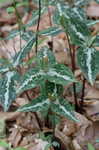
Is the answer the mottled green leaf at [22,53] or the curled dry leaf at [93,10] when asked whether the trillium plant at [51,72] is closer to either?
the mottled green leaf at [22,53]

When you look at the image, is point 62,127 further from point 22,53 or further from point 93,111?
point 22,53

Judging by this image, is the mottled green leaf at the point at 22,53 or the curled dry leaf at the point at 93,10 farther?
the curled dry leaf at the point at 93,10

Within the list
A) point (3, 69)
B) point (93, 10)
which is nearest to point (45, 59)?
point (3, 69)

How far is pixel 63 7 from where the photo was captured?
1.74 m

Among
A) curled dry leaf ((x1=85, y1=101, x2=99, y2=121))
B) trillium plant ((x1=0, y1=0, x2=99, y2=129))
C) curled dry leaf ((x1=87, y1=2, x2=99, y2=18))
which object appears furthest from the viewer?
curled dry leaf ((x1=87, y1=2, x2=99, y2=18))

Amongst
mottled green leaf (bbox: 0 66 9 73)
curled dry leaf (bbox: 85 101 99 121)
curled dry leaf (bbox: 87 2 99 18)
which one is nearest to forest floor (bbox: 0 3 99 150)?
curled dry leaf (bbox: 85 101 99 121)

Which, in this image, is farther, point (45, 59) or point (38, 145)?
point (38, 145)

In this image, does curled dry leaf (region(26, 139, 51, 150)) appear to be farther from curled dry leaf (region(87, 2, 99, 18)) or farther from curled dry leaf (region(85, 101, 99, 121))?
curled dry leaf (region(87, 2, 99, 18))

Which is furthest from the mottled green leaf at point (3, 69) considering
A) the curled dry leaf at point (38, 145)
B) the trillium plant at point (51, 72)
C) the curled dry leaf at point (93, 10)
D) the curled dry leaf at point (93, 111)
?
the curled dry leaf at point (93, 10)

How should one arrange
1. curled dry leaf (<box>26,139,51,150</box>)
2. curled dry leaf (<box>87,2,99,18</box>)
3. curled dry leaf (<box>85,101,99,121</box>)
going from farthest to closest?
curled dry leaf (<box>87,2,99,18</box>) < curled dry leaf (<box>85,101,99,121</box>) < curled dry leaf (<box>26,139,51,150</box>)

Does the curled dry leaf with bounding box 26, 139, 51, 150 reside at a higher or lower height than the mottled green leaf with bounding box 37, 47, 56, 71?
lower

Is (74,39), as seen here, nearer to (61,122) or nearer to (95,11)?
(61,122)

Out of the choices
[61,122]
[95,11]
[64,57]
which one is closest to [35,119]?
[61,122]

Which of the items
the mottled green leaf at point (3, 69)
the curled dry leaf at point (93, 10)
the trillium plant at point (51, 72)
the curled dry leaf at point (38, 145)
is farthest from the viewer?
the curled dry leaf at point (93, 10)
